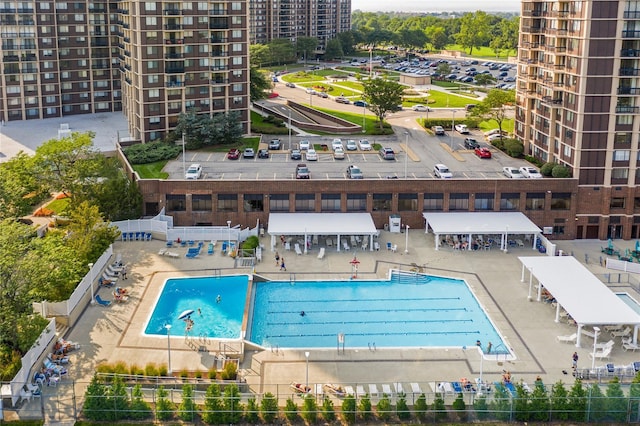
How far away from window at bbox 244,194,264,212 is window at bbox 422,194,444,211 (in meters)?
15.8

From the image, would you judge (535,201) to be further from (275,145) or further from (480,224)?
(275,145)

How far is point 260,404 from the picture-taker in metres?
38.9

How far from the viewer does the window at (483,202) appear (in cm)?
7044

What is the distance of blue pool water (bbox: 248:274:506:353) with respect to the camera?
49062 millimetres

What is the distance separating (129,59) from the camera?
89.9 m

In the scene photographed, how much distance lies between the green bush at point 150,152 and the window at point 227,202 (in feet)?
42.9

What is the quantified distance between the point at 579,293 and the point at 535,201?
2026 centimetres

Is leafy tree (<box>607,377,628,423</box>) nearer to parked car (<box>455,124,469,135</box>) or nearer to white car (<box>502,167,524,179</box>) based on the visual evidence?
white car (<box>502,167,524,179</box>)

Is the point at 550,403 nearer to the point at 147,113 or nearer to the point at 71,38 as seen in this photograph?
the point at 147,113

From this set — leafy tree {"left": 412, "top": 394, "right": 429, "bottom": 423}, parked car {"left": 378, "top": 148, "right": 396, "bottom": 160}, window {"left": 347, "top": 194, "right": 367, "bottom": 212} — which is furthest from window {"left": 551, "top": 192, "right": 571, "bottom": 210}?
leafy tree {"left": 412, "top": 394, "right": 429, "bottom": 423}

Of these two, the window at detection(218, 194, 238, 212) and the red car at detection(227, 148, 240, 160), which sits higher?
the red car at detection(227, 148, 240, 160)

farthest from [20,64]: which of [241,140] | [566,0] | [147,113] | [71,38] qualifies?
[566,0]

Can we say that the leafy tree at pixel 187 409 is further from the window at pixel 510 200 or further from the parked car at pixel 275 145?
the parked car at pixel 275 145

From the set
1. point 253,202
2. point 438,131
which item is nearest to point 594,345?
point 253,202
